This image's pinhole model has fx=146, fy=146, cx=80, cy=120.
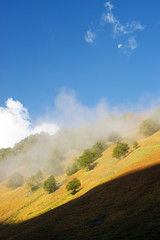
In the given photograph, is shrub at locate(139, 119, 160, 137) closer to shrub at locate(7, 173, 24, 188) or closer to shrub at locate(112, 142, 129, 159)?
shrub at locate(112, 142, 129, 159)

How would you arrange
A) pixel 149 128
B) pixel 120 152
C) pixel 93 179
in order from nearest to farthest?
pixel 93 179, pixel 120 152, pixel 149 128

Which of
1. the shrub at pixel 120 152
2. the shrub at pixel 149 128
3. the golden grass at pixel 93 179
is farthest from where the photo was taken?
the shrub at pixel 149 128

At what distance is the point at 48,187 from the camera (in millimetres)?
75562

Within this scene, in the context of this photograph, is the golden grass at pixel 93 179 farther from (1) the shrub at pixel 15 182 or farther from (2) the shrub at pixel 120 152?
(1) the shrub at pixel 15 182

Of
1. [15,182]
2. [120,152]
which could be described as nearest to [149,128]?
[120,152]

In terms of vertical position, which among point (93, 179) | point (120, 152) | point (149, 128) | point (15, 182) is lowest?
point (93, 179)

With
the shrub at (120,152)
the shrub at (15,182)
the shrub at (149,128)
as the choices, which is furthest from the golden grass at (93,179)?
the shrub at (15,182)

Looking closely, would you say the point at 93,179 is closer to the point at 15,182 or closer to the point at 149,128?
the point at 149,128

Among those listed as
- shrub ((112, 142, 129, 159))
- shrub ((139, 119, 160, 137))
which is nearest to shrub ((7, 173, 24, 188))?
shrub ((112, 142, 129, 159))

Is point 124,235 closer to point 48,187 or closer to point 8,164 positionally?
point 48,187

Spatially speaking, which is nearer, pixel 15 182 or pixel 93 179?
pixel 93 179

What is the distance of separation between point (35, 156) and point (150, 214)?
631ft

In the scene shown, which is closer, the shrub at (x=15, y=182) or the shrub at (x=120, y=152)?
the shrub at (x=120, y=152)

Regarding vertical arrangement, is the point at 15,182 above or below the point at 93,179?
above
